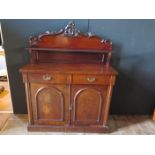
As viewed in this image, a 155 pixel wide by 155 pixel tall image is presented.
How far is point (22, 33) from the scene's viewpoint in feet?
5.55

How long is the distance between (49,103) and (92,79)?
21.5 inches

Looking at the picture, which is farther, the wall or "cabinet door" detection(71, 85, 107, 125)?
the wall

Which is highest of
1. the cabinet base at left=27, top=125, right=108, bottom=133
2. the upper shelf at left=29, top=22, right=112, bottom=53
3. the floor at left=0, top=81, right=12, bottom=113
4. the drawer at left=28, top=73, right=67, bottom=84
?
the upper shelf at left=29, top=22, right=112, bottom=53

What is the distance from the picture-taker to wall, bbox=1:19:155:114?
1.67 m

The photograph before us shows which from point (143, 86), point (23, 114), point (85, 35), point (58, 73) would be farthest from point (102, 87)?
point (23, 114)

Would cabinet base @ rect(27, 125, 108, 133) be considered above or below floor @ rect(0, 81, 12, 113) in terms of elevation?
above

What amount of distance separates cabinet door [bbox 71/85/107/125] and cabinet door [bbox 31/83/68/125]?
11cm

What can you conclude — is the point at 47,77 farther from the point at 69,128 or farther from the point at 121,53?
the point at 121,53

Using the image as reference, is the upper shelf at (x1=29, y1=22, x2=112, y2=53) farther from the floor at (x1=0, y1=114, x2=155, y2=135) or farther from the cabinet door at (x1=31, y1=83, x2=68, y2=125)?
the floor at (x1=0, y1=114, x2=155, y2=135)

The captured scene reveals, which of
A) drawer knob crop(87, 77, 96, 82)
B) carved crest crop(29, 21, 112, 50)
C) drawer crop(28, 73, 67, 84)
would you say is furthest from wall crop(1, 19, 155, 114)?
drawer knob crop(87, 77, 96, 82)

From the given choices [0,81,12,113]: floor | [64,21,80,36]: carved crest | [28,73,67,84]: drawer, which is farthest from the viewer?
[0,81,12,113]: floor

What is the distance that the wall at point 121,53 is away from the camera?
1672 mm

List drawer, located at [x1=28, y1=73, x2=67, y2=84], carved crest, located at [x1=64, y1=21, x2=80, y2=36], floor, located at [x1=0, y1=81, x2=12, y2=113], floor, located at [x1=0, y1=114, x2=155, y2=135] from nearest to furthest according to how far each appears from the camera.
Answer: drawer, located at [x1=28, y1=73, x2=67, y2=84] → carved crest, located at [x1=64, y1=21, x2=80, y2=36] → floor, located at [x1=0, y1=114, x2=155, y2=135] → floor, located at [x1=0, y1=81, x2=12, y2=113]

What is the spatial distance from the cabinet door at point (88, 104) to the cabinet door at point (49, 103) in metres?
0.11
